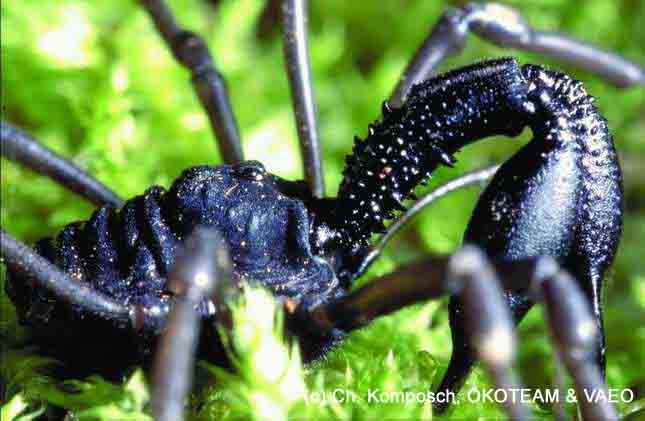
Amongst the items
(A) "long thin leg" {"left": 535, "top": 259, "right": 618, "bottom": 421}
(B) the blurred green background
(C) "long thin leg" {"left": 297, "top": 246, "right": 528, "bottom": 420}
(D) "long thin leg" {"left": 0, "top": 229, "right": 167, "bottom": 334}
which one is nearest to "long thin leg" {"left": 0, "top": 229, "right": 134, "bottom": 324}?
(D) "long thin leg" {"left": 0, "top": 229, "right": 167, "bottom": 334}

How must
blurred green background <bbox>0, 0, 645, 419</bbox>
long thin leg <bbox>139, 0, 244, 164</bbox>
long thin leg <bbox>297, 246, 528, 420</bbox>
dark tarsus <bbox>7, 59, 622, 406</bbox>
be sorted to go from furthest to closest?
long thin leg <bbox>139, 0, 244, 164</bbox> < blurred green background <bbox>0, 0, 645, 419</bbox> < dark tarsus <bbox>7, 59, 622, 406</bbox> < long thin leg <bbox>297, 246, 528, 420</bbox>

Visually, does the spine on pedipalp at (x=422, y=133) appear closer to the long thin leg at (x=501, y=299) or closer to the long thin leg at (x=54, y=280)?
the long thin leg at (x=501, y=299)

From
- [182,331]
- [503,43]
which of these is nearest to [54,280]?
[182,331]

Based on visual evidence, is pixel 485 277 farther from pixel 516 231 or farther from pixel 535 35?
pixel 535 35

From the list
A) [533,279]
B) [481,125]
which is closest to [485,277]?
[533,279]

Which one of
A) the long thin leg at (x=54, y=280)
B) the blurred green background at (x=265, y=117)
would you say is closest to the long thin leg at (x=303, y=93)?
the blurred green background at (x=265, y=117)

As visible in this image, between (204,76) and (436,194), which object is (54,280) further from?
(436,194)

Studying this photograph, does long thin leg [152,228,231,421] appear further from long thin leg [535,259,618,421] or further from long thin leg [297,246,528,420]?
long thin leg [535,259,618,421]
